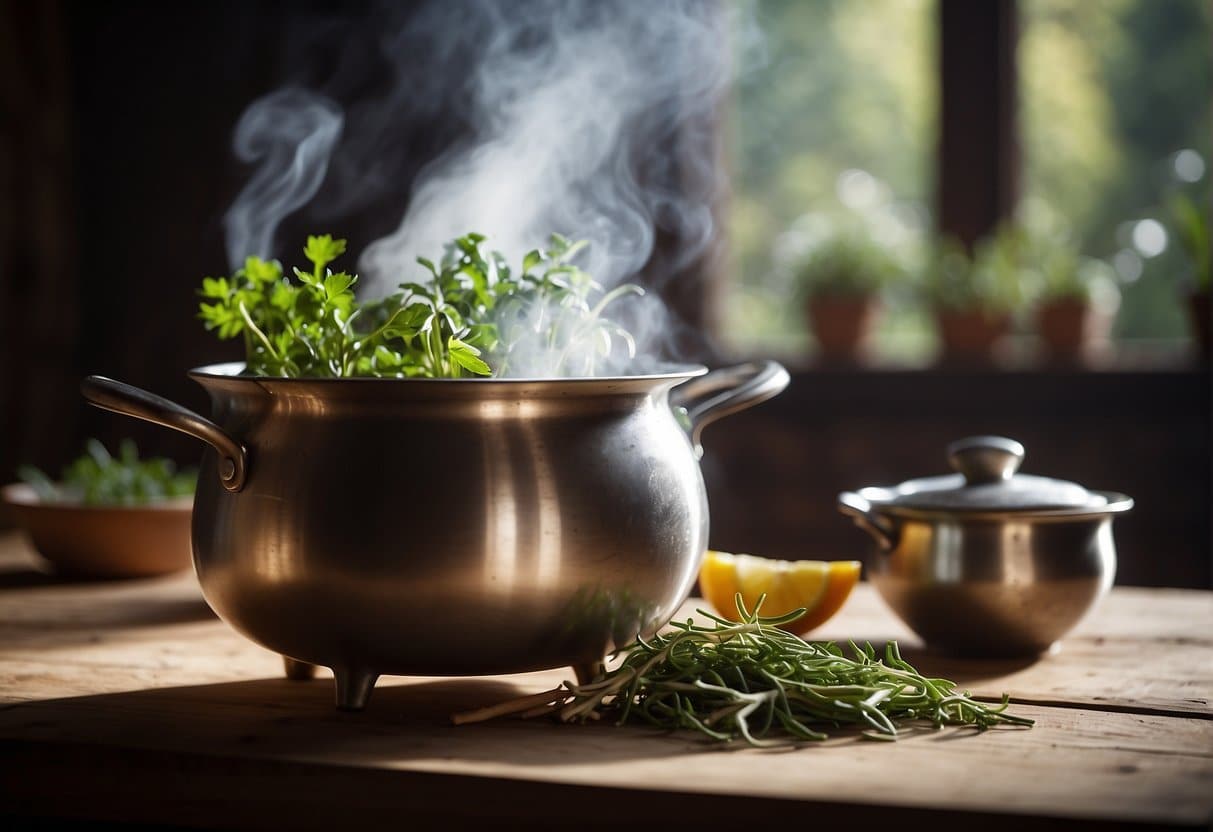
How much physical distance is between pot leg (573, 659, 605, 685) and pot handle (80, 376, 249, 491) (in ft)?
1.12

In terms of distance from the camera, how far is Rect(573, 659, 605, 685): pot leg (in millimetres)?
1185

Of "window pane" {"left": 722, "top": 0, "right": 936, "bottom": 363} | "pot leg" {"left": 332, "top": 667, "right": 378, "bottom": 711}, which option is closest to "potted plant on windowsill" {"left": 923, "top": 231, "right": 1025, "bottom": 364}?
"window pane" {"left": 722, "top": 0, "right": 936, "bottom": 363}

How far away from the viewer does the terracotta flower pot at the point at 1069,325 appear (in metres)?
3.53

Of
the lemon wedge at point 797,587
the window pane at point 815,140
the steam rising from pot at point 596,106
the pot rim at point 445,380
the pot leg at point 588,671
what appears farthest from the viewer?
the window pane at point 815,140

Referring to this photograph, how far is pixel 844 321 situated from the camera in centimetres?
374

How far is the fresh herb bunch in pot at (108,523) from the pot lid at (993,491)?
38.2 inches

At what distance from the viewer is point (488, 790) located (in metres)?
0.97

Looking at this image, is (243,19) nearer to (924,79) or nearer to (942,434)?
(924,79)

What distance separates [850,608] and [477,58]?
9.07ft

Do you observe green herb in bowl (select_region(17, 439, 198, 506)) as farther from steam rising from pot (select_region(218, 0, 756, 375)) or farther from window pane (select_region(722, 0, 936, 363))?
window pane (select_region(722, 0, 936, 363))

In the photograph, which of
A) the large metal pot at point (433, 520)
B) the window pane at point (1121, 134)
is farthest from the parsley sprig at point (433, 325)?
the window pane at point (1121, 134)

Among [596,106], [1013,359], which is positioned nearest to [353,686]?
[596,106]

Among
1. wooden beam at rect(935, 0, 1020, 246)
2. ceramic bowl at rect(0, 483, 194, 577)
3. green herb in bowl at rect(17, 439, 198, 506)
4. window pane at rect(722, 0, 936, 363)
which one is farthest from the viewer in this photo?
window pane at rect(722, 0, 936, 363)

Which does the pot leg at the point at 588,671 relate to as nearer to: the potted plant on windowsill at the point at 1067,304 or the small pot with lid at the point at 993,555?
the small pot with lid at the point at 993,555
